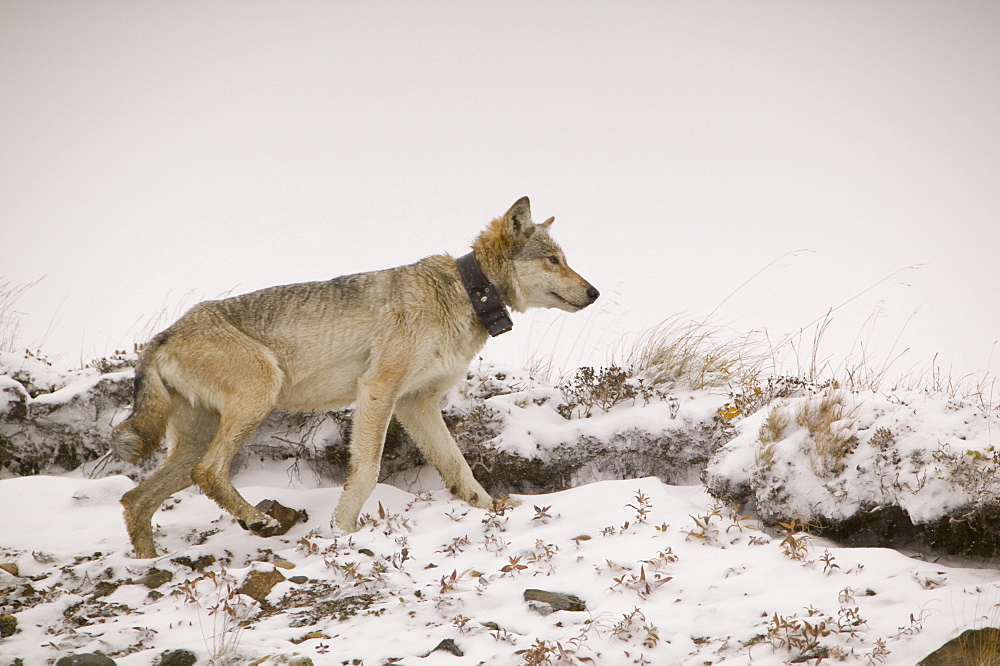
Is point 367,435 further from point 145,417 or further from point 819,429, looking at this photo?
point 819,429

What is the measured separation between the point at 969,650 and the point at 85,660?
3751 millimetres

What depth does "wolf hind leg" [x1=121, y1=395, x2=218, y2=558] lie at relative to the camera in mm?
5301

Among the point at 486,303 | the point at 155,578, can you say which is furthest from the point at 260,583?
the point at 486,303

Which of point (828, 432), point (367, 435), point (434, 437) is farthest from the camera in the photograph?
point (434, 437)

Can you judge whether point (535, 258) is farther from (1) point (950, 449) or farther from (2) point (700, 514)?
(1) point (950, 449)

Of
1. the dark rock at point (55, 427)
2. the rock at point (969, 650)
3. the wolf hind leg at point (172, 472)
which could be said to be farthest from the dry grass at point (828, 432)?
the dark rock at point (55, 427)

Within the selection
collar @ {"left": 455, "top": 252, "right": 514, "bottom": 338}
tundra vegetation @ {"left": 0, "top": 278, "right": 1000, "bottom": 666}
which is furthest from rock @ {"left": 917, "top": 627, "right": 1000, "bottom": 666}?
collar @ {"left": 455, "top": 252, "right": 514, "bottom": 338}

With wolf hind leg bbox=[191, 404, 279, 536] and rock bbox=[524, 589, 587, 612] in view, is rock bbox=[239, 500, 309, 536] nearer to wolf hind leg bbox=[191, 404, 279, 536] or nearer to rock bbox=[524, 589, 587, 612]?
wolf hind leg bbox=[191, 404, 279, 536]

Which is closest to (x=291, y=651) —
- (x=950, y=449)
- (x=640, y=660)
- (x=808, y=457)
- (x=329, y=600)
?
(x=329, y=600)

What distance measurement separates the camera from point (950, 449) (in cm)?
426

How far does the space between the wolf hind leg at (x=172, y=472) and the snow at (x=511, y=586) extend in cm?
27

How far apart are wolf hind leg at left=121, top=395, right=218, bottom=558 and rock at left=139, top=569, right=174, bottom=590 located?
26.6 inches

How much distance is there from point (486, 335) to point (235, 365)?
6.59 feet

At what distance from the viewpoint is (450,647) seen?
3459 mm
